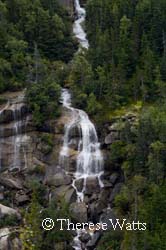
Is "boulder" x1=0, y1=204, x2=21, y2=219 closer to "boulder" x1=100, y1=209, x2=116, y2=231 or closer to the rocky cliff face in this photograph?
the rocky cliff face

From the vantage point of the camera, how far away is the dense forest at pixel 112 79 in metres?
63.7

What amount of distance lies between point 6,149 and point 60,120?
8.49m

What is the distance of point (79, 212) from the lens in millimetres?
69812

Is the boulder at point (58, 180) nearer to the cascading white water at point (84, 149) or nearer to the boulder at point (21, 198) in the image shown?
the cascading white water at point (84, 149)

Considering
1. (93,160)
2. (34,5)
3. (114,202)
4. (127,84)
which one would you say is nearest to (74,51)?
(34,5)

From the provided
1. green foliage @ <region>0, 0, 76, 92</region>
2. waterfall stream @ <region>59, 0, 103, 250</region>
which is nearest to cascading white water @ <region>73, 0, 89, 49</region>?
green foliage @ <region>0, 0, 76, 92</region>

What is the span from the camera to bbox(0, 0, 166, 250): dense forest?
6366 cm

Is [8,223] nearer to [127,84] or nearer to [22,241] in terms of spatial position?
[22,241]

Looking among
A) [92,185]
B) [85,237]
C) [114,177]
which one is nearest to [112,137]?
[114,177]
